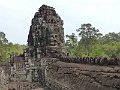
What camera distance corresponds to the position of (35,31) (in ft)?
103

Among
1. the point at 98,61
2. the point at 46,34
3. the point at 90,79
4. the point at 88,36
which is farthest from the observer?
the point at 88,36

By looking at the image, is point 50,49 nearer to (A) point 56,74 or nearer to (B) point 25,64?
(B) point 25,64

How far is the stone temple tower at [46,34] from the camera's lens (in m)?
30.6

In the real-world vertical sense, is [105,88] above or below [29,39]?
below

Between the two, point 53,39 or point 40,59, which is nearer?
point 40,59

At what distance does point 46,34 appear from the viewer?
1218 inches

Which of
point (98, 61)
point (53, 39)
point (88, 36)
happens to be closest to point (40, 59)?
point (53, 39)

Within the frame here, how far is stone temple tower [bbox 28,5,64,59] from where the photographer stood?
30.6m

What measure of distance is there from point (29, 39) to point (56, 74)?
12687mm

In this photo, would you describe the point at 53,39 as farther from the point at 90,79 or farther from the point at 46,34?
the point at 90,79

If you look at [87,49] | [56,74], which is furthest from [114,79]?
[87,49]

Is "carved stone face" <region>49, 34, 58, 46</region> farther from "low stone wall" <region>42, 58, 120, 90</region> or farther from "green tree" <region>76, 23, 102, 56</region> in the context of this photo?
"green tree" <region>76, 23, 102, 56</region>

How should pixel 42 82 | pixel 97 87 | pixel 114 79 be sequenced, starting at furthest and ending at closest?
1. pixel 42 82
2. pixel 97 87
3. pixel 114 79

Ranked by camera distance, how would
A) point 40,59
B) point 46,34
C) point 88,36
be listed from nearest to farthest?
point 40,59 < point 46,34 < point 88,36
